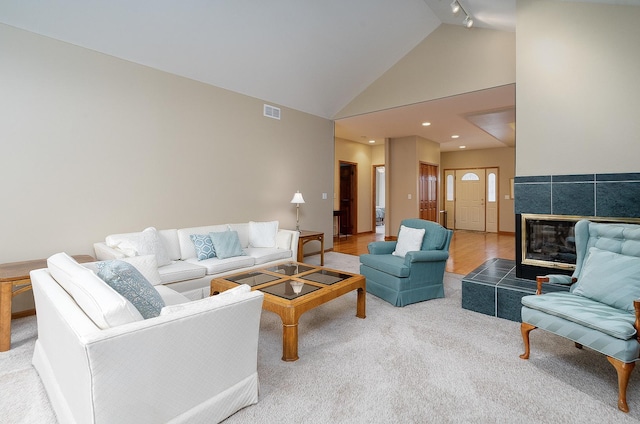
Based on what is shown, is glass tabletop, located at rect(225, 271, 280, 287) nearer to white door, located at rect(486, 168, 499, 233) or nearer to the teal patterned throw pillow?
the teal patterned throw pillow

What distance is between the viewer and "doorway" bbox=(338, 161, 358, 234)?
8.80 metres

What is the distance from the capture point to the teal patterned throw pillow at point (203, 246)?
A: 12.4ft

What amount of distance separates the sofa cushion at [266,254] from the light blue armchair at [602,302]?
282 cm

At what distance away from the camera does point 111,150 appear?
355cm

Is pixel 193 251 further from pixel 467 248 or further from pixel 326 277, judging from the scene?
pixel 467 248

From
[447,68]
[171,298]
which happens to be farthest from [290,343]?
[447,68]

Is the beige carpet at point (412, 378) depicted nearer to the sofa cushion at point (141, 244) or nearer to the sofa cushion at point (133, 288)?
the sofa cushion at point (133, 288)

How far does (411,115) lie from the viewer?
5.79 meters

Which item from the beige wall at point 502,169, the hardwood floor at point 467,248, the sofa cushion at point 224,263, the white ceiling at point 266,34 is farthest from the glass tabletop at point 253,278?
the beige wall at point 502,169

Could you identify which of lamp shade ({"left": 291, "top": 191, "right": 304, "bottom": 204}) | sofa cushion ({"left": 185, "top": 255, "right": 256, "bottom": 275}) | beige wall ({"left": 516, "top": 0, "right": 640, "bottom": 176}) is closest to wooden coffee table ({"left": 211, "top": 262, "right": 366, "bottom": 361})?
sofa cushion ({"left": 185, "top": 255, "right": 256, "bottom": 275})

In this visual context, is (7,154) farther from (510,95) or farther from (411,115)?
(510,95)

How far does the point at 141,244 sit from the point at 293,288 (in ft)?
5.79

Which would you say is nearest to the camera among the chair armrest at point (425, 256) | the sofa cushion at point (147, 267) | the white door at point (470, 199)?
the sofa cushion at point (147, 267)

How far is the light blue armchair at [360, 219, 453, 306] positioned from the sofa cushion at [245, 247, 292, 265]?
3.75 feet
